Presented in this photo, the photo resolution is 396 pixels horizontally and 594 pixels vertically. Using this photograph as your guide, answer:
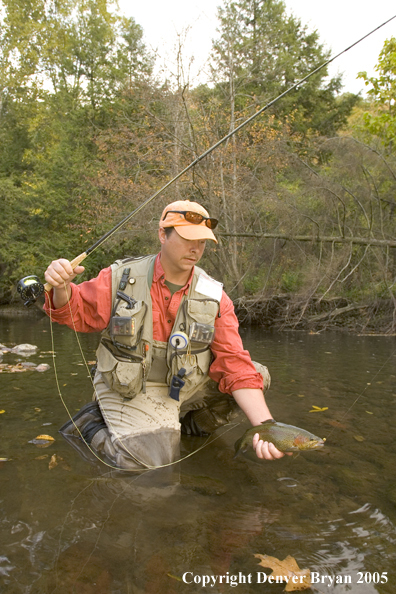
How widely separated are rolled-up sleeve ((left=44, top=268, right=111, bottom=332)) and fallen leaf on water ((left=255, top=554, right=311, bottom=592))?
6.10ft


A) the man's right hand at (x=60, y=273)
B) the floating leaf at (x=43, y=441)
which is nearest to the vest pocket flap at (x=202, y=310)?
the man's right hand at (x=60, y=273)

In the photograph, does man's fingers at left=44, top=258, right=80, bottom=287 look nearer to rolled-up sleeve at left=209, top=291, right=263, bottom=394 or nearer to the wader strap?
the wader strap

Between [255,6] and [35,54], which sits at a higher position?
[255,6]

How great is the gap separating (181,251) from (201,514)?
1688mm

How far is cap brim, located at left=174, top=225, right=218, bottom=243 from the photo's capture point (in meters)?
3.40

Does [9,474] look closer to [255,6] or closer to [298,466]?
[298,466]

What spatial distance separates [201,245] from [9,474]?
1.97 m

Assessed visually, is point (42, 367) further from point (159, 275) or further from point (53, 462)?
point (159, 275)

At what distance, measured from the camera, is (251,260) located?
570 inches

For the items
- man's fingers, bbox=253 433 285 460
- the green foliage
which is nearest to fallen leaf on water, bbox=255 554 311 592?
man's fingers, bbox=253 433 285 460

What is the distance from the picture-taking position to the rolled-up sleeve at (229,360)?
3.44 meters

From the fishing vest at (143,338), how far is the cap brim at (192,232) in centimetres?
41

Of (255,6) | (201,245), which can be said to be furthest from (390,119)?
(255,6)

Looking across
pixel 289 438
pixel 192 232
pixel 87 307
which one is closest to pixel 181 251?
pixel 192 232
